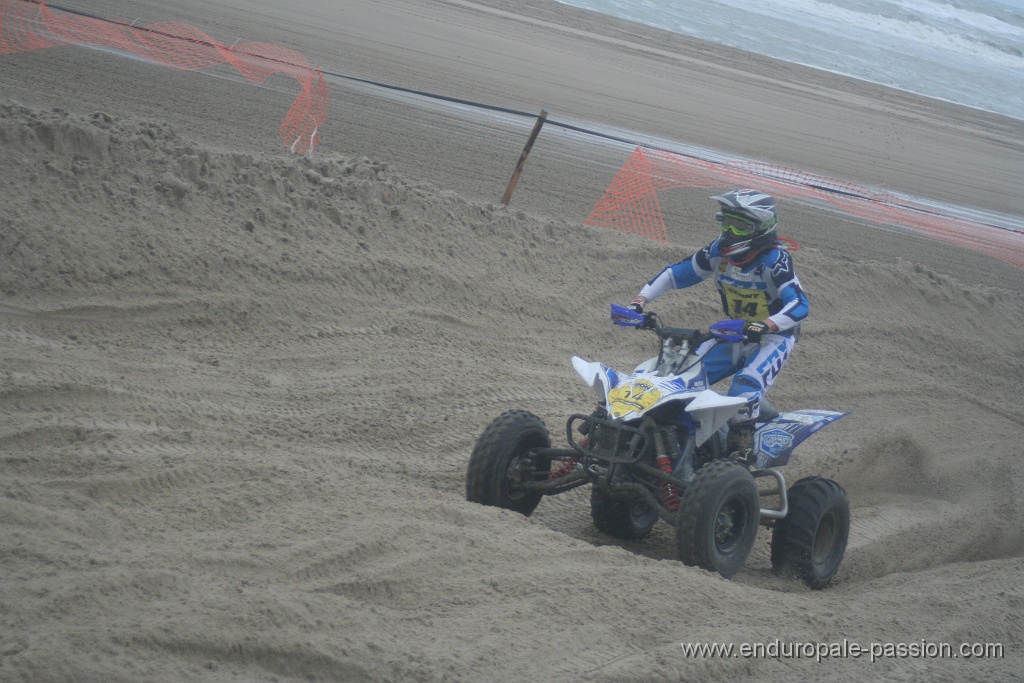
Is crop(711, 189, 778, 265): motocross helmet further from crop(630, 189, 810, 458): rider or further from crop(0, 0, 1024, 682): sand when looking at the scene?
→ crop(0, 0, 1024, 682): sand

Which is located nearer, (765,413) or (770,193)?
(765,413)

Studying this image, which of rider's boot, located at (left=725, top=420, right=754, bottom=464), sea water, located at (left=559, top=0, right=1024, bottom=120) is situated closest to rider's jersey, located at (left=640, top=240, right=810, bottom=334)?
rider's boot, located at (left=725, top=420, right=754, bottom=464)

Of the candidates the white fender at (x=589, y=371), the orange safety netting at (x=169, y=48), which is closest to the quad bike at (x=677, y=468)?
the white fender at (x=589, y=371)

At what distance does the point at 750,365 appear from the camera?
18.5 ft

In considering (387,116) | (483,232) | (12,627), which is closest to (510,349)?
(483,232)

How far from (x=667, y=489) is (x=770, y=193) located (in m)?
9.22

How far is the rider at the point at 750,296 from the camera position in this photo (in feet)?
18.3

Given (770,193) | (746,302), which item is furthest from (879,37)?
(746,302)

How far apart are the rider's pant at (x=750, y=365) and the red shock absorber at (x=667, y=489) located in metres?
0.78

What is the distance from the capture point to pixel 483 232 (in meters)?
9.18

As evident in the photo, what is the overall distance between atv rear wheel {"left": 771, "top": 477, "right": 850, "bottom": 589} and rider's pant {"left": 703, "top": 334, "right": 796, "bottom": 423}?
58 centimetres

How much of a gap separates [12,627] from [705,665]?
104 inches

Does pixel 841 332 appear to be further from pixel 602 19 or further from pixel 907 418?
pixel 602 19

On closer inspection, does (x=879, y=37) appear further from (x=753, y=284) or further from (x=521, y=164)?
Result: (x=753, y=284)
